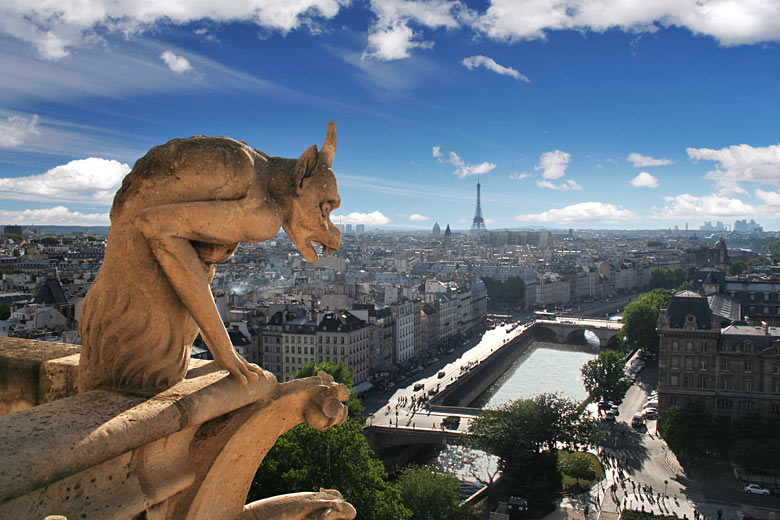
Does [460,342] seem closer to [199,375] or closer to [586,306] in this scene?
[586,306]

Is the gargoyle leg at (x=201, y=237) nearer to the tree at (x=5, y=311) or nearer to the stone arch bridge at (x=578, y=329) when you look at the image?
the tree at (x=5, y=311)

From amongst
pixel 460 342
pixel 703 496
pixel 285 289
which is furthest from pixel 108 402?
pixel 285 289

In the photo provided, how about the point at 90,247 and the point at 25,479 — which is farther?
the point at 90,247

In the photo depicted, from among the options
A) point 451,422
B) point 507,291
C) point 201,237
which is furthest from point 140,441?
point 507,291

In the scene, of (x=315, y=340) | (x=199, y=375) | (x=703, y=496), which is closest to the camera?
(x=199, y=375)

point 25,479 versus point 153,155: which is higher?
point 153,155

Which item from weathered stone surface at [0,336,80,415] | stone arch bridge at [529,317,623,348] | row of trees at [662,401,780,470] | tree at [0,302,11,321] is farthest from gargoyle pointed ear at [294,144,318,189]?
stone arch bridge at [529,317,623,348]

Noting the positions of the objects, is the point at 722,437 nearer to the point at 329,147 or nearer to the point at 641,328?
the point at 641,328
